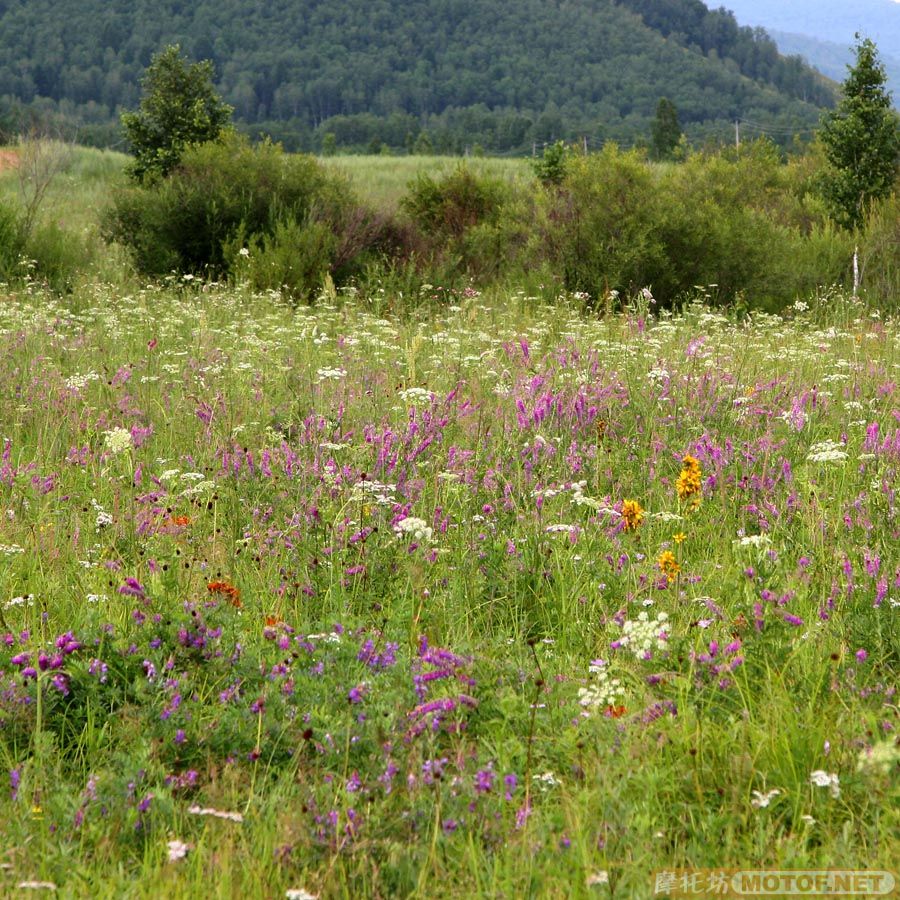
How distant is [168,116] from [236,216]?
6.15 metres

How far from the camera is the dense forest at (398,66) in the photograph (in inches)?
4491

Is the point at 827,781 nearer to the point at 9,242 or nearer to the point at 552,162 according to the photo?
the point at 9,242

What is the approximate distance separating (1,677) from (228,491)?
153cm

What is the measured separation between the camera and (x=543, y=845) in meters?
1.78

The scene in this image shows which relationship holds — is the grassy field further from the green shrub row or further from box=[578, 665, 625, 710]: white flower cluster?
the green shrub row

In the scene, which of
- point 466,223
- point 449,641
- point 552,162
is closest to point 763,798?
point 449,641

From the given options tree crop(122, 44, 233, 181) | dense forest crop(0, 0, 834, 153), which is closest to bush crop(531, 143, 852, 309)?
tree crop(122, 44, 233, 181)

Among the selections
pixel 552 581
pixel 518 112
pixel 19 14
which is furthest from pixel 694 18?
pixel 552 581

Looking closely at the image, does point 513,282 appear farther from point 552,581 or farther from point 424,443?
point 552,581

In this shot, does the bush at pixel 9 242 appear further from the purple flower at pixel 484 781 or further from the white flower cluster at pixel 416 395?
the purple flower at pixel 484 781

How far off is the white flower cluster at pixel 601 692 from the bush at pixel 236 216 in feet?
33.9

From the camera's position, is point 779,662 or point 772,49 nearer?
point 779,662

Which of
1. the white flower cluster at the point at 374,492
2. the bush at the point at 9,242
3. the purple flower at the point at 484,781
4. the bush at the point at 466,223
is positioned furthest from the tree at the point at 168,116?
the purple flower at the point at 484,781

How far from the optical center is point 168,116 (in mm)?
17984
